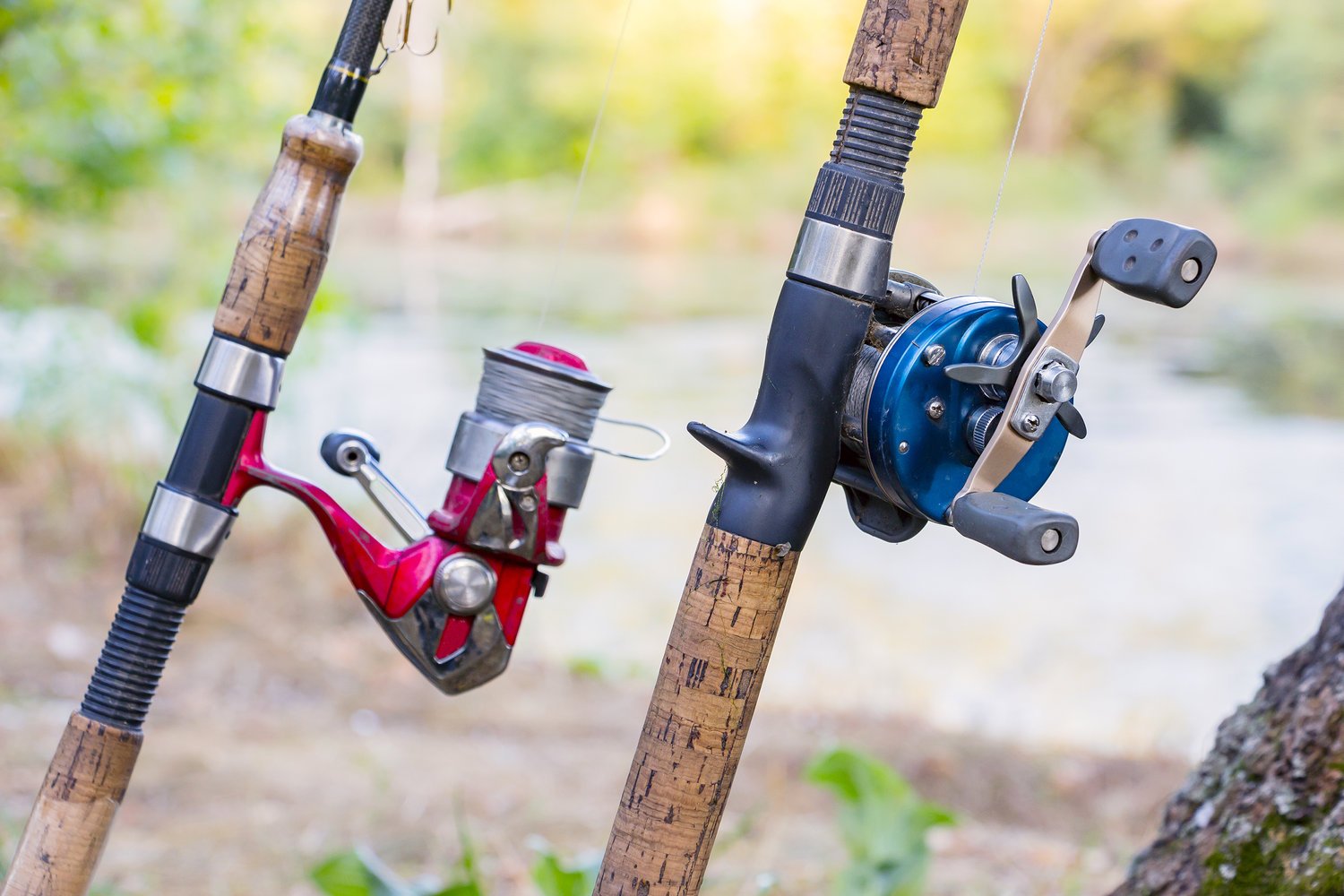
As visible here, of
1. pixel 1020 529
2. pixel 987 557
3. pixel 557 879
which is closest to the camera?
pixel 1020 529

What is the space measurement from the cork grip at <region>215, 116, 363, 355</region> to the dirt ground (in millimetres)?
875

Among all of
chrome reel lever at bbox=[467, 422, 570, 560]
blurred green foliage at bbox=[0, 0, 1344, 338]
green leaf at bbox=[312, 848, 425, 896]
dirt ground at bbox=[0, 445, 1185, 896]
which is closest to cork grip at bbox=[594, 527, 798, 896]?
chrome reel lever at bbox=[467, 422, 570, 560]

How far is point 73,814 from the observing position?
1100 millimetres

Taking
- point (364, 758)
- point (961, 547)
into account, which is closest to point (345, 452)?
point (364, 758)

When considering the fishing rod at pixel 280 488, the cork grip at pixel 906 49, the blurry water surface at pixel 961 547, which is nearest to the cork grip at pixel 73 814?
the fishing rod at pixel 280 488

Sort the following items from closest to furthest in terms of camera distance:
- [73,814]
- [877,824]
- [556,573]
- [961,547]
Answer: [73,814], [877,824], [556,573], [961,547]

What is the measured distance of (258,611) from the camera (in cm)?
405

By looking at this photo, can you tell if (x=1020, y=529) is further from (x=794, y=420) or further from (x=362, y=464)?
(x=362, y=464)

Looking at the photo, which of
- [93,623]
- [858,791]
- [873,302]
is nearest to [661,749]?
[873,302]

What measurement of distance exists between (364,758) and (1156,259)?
238 cm

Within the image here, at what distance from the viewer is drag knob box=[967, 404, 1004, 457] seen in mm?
904

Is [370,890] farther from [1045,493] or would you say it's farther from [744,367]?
[744,367]

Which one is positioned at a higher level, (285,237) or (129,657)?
(285,237)

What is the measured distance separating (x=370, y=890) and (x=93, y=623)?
8.72ft
